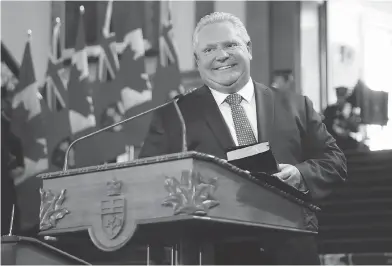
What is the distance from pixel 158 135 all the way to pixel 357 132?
620 cm

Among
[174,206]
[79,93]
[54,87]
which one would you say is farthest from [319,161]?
[54,87]

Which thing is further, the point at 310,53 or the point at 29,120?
the point at 310,53

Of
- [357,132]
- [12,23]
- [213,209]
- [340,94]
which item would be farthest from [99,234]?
[12,23]

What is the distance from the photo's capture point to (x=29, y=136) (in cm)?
1005

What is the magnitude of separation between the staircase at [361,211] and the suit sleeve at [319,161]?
4186 mm

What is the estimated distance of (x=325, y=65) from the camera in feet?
35.5

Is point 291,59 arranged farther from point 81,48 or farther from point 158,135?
point 158,135

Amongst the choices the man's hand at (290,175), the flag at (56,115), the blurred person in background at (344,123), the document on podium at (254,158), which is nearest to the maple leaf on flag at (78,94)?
the flag at (56,115)

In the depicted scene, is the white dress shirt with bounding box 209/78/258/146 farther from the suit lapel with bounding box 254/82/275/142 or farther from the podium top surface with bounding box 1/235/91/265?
the podium top surface with bounding box 1/235/91/265

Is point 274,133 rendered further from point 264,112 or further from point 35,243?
point 35,243

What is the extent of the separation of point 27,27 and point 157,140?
9.45m

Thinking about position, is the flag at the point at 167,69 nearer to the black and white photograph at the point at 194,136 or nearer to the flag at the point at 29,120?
the black and white photograph at the point at 194,136

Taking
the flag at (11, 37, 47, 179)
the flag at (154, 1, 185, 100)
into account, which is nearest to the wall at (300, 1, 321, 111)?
the flag at (154, 1, 185, 100)

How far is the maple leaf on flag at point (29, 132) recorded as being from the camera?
32.8 feet
